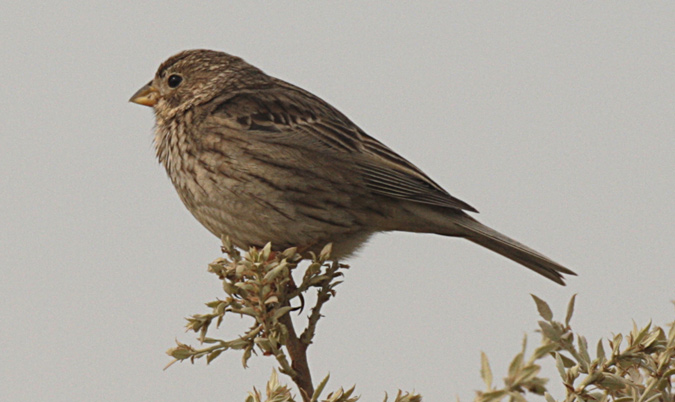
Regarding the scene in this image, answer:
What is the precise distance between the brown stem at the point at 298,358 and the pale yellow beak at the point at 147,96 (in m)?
2.88

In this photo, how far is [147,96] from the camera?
6.01m

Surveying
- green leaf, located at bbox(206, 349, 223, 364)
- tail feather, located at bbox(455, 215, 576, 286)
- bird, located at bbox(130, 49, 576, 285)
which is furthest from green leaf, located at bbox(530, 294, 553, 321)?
→ tail feather, located at bbox(455, 215, 576, 286)

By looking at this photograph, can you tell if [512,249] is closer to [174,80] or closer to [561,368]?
[174,80]

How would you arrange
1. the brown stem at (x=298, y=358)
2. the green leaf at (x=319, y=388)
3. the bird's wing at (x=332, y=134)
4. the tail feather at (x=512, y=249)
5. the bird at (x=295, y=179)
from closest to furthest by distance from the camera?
→ 1. the green leaf at (x=319, y=388)
2. the brown stem at (x=298, y=358)
3. the bird at (x=295, y=179)
4. the tail feather at (x=512, y=249)
5. the bird's wing at (x=332, y=134)

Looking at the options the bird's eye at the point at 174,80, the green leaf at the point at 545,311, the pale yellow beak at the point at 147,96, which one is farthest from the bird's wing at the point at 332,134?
the green leaf at the point at 545,311

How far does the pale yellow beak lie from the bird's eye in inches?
4.5

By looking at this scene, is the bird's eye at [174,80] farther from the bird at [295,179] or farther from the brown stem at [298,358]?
the brown stem at [298,358]

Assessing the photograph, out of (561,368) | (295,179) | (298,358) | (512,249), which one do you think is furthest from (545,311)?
(512,249)

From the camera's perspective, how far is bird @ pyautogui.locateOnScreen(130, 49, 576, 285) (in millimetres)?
4785

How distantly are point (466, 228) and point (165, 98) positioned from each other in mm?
2185

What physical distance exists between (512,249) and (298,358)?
2.14 m

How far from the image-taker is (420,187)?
→ 5.23m

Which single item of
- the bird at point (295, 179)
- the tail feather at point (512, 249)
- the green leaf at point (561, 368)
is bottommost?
the green leaf at point (561, 368)

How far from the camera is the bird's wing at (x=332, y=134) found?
17.0 feet
